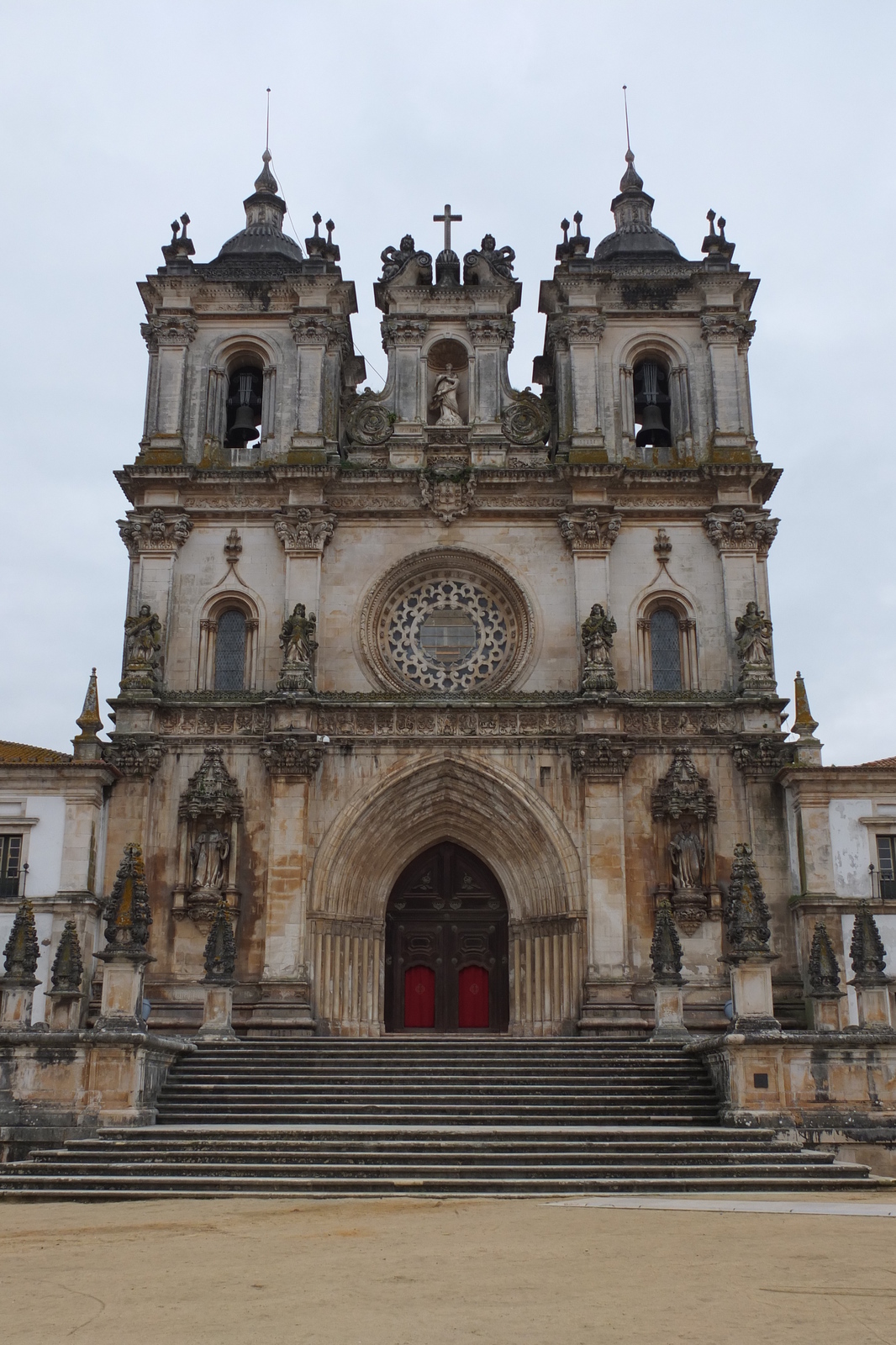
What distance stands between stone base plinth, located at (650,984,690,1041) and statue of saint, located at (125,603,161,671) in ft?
40.9

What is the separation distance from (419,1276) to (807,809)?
1743 centimetres

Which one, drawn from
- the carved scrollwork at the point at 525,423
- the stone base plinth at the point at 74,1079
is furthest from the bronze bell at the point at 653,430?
the stone base plinth at the point at 74,1079

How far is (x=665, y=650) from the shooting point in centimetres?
2823

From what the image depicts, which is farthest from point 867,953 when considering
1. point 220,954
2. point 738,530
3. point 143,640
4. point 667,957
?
point 143,640

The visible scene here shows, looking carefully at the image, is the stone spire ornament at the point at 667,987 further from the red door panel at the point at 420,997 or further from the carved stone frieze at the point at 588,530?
the carved stone frieze at the point at 588,530

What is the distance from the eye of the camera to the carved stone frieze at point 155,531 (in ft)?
92.9

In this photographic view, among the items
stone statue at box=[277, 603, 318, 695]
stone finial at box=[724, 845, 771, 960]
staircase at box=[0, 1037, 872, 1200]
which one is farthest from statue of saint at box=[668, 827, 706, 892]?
stone statue at box=[277, 603, 318, 695]

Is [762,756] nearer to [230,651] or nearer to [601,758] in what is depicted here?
[601,758]

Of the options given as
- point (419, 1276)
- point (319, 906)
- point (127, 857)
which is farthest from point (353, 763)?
point (419, 1276)

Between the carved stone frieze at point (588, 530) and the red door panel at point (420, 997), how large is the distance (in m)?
9.79

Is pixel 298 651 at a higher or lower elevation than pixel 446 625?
lower

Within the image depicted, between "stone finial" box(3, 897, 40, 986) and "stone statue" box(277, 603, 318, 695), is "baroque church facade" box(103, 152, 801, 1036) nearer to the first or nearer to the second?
"stone statue" box(277, 603, 318, 695)

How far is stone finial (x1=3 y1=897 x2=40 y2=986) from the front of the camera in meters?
20.2

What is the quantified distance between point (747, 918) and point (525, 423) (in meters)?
14.3
